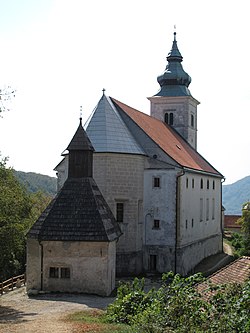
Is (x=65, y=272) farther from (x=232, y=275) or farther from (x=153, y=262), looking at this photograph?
(x=232, y=275)

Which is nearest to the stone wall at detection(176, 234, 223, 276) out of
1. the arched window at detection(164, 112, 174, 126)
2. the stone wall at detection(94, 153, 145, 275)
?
the stone wall at detection(94, 153, 145, 275)

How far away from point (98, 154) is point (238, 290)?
19743 millimetres

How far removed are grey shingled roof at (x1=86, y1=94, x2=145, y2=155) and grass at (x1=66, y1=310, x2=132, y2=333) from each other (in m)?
13.4

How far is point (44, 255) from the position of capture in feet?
81.7

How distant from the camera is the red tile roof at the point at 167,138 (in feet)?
111

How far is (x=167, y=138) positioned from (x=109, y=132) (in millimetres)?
7851

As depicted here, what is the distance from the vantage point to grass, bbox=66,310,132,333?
1443cm

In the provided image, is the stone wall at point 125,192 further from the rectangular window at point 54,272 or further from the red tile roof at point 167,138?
the rectangular window at point 54,272

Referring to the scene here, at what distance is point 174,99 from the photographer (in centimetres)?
4444

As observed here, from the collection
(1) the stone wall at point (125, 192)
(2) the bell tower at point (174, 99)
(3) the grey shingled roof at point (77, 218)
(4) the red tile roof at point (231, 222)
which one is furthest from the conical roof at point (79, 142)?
(4) the red tile roof at point (231, 222)

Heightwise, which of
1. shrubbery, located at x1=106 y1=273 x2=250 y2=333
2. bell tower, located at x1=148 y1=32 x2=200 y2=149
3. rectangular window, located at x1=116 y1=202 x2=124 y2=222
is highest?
bell tower, located at x1=148 y1=32 x2=200 y2=149

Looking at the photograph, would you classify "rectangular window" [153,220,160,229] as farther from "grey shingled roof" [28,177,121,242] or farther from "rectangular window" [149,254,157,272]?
"grey shingled roof" [28,177,121,242]

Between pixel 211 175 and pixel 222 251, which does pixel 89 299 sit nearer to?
pixel 211 175

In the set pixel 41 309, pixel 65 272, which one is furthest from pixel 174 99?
pixel 41 309
